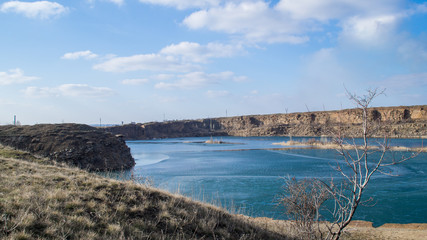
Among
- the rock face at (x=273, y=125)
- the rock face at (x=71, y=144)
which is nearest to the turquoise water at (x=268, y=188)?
the rock face at (x=71, y=144)

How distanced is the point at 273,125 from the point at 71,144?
82798mm

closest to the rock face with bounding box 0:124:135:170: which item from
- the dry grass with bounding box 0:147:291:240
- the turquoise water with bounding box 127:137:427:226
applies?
the turquoise water with bounding box 127:137:427:226

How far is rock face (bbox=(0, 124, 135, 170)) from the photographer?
24.7 metres

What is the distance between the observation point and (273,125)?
10181cm

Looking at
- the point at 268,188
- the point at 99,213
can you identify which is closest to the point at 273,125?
the point at 268,188

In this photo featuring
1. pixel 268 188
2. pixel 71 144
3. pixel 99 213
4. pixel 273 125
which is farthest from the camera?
pixel 273 125

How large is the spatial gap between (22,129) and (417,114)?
3187 inches

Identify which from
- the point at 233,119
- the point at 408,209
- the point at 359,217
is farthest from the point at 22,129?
the point at 233,119

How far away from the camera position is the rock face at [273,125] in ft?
232

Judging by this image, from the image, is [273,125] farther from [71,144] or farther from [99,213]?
[99,213]

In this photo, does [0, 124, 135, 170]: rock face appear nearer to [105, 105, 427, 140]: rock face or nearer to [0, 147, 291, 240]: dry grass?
[0, 147, 291, 240]: dry grass

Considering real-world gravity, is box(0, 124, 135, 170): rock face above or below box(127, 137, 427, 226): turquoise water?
above

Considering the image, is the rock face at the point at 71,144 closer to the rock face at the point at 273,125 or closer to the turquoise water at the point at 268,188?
the turquoise water at the point at 268,188

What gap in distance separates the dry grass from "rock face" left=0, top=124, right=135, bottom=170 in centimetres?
1568
